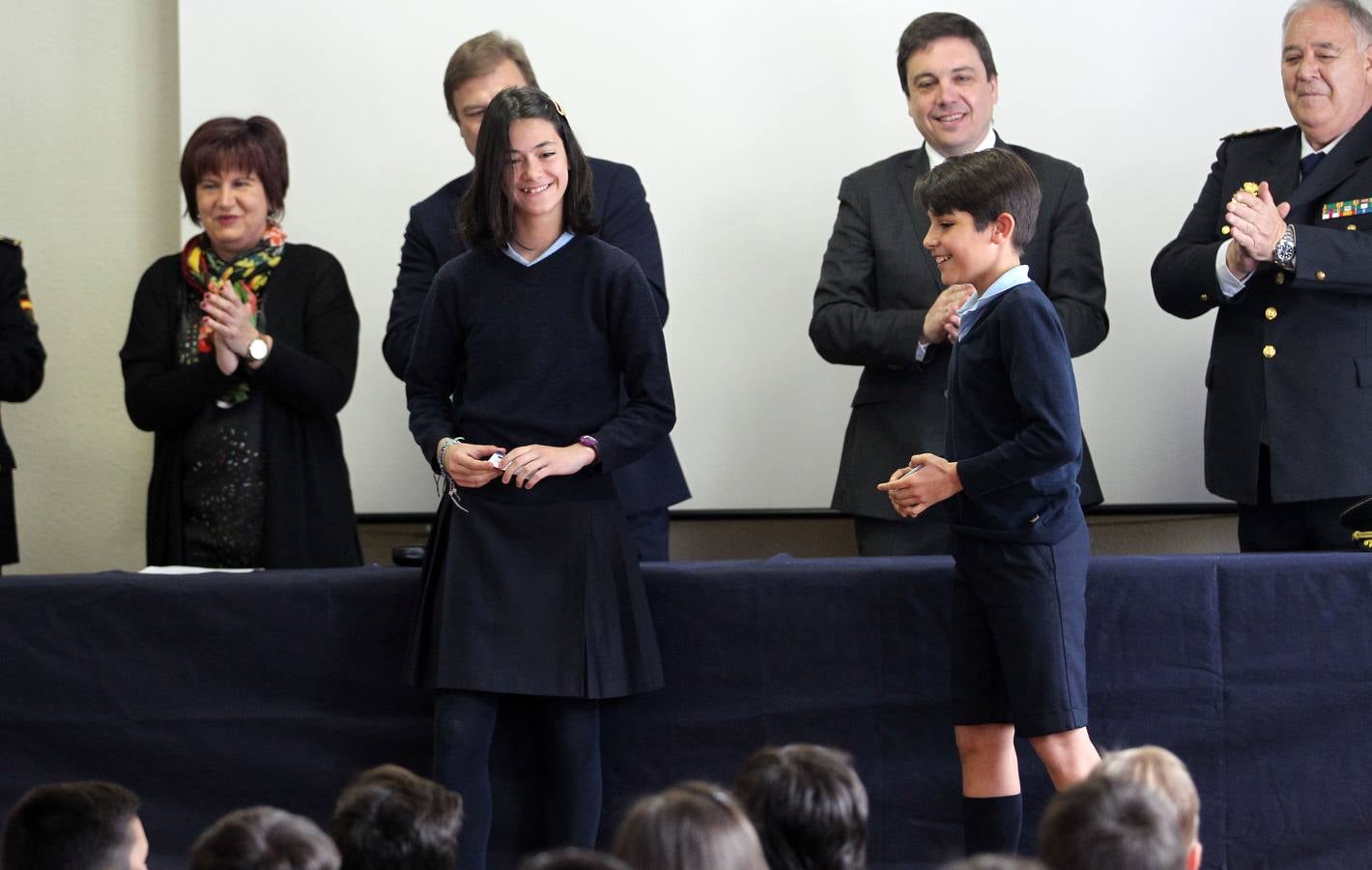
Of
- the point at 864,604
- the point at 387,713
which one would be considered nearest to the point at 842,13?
the point at 864,604

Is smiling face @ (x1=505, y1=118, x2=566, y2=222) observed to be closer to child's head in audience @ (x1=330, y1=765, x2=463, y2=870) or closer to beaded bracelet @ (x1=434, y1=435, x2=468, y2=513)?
beaded bracelet @ (x1=434, y1=435, x2=468, y2=513)

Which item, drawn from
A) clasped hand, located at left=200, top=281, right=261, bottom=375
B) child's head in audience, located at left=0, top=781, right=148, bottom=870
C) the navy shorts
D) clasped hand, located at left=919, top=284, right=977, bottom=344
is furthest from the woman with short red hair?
child's head in audience, located at left=0, top=781, right=148, bottom=870

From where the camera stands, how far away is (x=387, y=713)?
2.97 metres

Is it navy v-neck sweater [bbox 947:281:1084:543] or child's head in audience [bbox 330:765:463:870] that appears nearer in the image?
child's head in audience [bbox 330:765:463:870]

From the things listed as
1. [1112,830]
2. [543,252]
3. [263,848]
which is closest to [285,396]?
[543,252]

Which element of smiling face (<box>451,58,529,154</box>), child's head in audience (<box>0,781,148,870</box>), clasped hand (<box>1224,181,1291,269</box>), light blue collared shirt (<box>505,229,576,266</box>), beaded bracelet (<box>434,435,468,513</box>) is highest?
smiling face (<box>451,58,529,154</box>)

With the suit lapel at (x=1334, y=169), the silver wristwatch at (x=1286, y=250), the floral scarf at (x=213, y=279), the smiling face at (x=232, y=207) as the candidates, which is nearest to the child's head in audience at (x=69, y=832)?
the floral scarf at (x=213, y=279)

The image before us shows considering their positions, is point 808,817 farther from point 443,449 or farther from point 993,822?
point 443,449

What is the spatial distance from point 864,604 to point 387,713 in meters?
0.90

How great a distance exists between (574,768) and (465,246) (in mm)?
1107

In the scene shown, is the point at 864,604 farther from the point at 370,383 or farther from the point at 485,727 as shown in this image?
the point at 370,383

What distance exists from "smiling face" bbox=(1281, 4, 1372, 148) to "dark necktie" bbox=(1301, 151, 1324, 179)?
0.04 m

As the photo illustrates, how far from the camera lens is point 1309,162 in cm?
326

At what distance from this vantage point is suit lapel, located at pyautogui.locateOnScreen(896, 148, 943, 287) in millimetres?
3469
